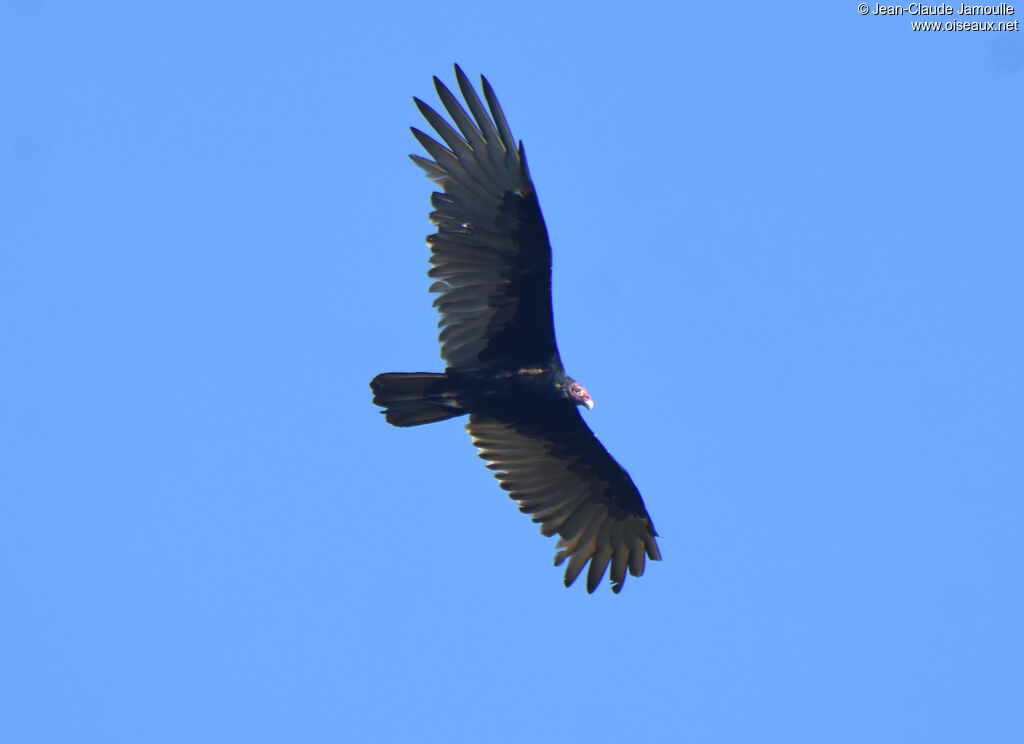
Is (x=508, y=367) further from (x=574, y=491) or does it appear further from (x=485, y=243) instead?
(x=574, y=491)

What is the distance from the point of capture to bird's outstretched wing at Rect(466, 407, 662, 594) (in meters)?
12.6

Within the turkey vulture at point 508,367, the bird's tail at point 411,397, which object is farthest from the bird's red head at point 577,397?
the bird's tail at point 411,397

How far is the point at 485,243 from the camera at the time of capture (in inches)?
465

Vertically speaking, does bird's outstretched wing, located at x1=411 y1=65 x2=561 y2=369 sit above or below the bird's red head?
above

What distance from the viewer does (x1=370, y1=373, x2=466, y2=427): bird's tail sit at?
38.4 ft

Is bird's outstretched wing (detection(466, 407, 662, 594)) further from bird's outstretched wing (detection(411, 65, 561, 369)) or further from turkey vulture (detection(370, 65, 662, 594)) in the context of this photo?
bird's outstretched wing (detection(411, 65, 561, 369))

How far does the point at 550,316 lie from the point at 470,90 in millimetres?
1891

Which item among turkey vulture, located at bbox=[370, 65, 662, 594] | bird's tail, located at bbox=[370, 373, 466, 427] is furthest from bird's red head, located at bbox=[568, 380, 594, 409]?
bird's tail, located at bbox=[370, 373, 466, 427]

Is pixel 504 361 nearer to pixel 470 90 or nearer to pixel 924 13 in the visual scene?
pixel 470 90

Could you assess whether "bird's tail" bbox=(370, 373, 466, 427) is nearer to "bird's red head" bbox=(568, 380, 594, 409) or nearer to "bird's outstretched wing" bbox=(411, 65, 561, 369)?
"bird's outstretched wing" bbox=(411, 65, 561, 369)

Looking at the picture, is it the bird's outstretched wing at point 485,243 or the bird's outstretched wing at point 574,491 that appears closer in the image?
the bird's outstretched wing at point 485,243

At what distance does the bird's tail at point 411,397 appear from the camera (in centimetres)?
1170

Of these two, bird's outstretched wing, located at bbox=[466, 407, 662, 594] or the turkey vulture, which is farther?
bird's outstretched wing, located at bbox=[466, 407, 662, 594]

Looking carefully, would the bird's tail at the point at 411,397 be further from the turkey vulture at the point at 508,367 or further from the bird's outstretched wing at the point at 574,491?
the bird's outstretched wing at the point at 574,491
